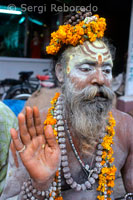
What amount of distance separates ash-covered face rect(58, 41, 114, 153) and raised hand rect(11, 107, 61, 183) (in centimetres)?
44

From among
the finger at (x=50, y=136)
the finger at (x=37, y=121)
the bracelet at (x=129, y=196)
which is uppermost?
the finger at (x=37, y=121)

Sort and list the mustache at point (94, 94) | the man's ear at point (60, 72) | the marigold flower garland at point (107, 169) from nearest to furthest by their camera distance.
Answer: the mustache at point (94, 94) < the marigold flower garland at point (107, 169) < the man's ear at point (60, 72)

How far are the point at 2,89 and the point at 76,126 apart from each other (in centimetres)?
560

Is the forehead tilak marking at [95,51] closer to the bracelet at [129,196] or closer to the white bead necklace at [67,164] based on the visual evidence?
the white bead necklace at [67,164]

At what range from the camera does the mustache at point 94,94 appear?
1.55m

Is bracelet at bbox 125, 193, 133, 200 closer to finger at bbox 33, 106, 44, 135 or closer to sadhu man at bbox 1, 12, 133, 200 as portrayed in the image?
sadhu man at bbox 1, 12, 133, 200

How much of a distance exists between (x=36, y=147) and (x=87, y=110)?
54 cm

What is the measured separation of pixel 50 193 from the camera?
1.53m

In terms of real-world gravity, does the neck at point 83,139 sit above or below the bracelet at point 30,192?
above

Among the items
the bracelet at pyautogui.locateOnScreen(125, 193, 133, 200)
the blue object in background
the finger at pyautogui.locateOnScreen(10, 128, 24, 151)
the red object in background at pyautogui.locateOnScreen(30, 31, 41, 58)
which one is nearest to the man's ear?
the finger at pyautogui.locateOnScreen(10, 128, 24, 151)

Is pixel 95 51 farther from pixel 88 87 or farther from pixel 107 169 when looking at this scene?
pixel 107 169

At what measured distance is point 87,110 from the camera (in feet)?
5.25

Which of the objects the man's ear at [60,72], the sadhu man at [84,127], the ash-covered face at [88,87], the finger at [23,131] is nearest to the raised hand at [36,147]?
the finger at [23,131]

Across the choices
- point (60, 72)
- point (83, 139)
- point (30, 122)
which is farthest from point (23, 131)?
point (60, 72)
